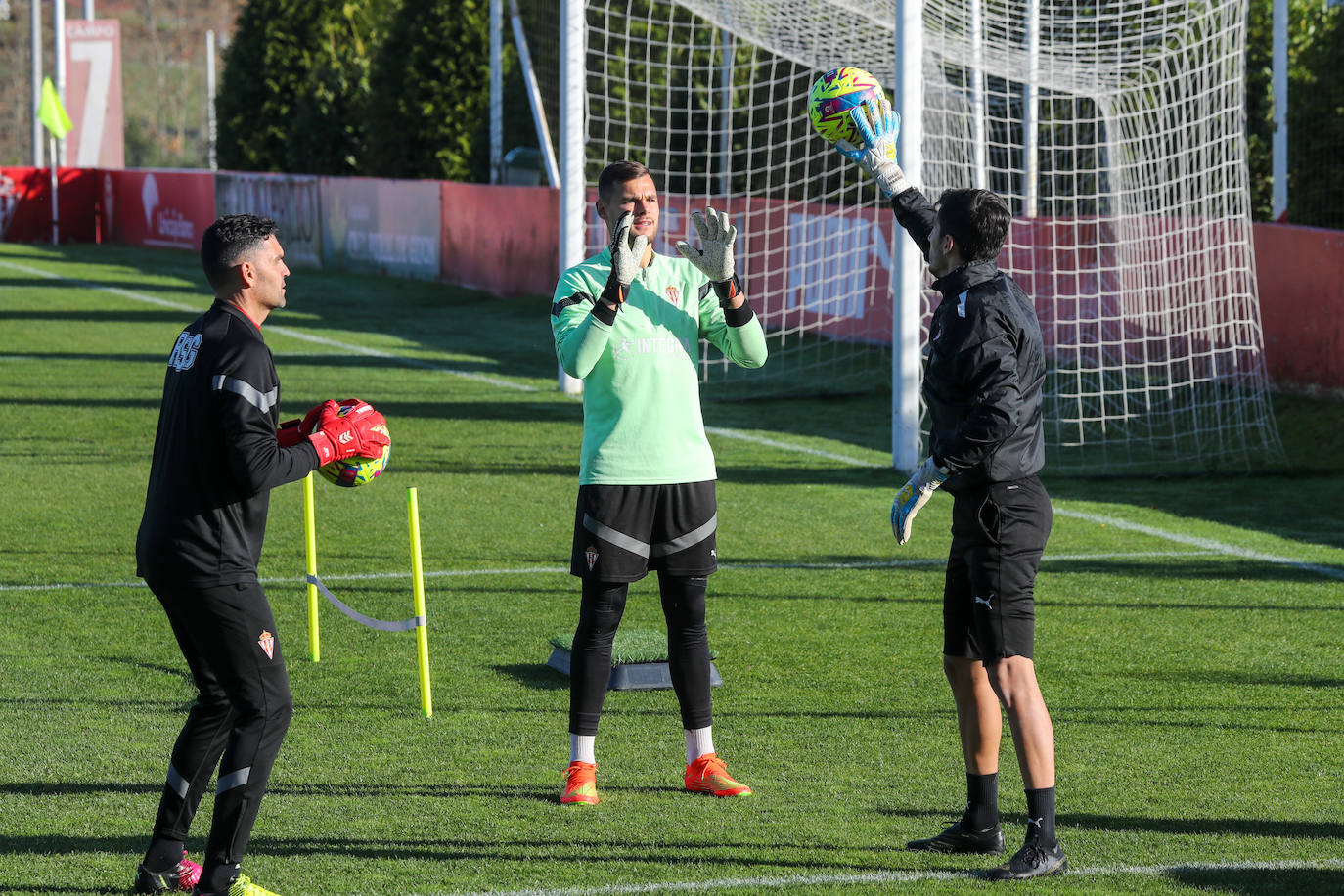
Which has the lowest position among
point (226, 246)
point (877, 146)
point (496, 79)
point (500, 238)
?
point (226, 246)

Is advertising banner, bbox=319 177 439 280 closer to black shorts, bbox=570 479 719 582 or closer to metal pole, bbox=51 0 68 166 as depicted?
metal pole, bbox=51 0 68 166

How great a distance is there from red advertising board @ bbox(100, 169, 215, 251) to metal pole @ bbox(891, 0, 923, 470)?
27.7 metres

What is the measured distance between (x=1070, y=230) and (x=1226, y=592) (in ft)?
26.6

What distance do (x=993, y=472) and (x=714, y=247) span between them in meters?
1.21

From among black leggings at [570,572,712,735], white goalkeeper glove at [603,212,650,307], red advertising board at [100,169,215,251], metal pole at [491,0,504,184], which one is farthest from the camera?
red advertising board at [100,169,215,251]

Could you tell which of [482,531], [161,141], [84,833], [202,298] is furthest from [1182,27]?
[161,141]

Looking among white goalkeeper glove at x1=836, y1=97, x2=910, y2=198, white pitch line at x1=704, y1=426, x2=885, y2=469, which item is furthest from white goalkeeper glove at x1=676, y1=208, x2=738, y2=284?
white pitch line at x1=704, y1=426, x2=885, y2=469

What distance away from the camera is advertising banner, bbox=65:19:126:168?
4312 centimetres

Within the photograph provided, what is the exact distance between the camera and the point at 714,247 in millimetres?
5332

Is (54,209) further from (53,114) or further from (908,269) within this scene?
(908,269)

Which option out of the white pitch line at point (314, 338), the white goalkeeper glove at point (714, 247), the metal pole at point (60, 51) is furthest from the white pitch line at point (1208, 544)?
the metal pole at point (60, 51)

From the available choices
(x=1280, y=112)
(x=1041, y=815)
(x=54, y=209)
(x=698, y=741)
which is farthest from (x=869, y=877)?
(x=54, y=209)

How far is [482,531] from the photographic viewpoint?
33.6ft

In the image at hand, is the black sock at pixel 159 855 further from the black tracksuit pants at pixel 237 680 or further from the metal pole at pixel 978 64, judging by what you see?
the metal pole at pixel 978 64
